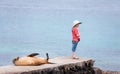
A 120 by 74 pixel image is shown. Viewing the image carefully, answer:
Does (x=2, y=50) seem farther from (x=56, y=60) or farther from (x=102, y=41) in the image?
(x=56, y=60)

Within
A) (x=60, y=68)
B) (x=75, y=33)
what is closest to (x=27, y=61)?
(x=60, y=68)

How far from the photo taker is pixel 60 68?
49.9ft

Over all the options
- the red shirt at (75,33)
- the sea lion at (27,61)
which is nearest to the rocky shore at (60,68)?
the sea lion at (27,61)

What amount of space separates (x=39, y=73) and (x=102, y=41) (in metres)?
25.3

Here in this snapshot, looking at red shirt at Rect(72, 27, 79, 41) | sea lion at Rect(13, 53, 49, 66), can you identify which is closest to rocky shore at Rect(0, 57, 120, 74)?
sea lion at Rect(13, 53, 49, 66)

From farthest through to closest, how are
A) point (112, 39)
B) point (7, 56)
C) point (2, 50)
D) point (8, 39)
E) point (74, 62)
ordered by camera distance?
point (112, 39) → point (8, 39) → point (2, 50) → point (7, 56) → point (74, 62)

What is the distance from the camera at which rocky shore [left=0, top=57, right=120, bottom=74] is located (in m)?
14.0

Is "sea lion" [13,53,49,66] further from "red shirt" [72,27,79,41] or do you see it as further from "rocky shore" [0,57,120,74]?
"red shirt" [72,27,79,41]

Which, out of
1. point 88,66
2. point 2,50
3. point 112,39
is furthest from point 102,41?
point 88,66

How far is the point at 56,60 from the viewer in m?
16.2

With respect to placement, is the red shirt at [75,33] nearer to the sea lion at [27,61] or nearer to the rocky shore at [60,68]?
Result: the rocky shore at [60,68]

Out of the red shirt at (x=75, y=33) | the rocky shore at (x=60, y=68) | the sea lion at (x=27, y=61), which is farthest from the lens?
the red shirt at (x=75, y=33)

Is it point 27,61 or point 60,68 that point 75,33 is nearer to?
point 60,68

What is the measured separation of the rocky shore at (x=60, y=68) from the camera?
45.9ft
